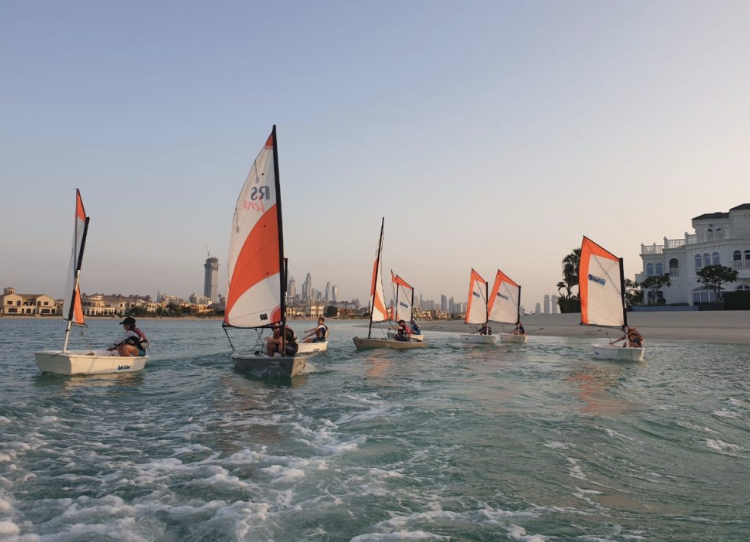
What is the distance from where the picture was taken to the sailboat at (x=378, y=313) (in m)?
34.6

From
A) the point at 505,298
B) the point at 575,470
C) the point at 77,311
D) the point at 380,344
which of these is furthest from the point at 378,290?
the point at 575,470

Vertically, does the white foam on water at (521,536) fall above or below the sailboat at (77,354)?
below

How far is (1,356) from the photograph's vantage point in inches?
1219

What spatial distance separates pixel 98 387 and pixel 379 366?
13.0m

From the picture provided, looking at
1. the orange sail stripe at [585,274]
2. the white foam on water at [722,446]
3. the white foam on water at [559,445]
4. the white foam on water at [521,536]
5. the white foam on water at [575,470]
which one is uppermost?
the orange sail stripe at [585,274]

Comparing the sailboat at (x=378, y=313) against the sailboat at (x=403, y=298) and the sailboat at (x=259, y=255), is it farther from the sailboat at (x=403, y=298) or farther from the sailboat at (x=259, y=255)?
the sailboat at (x=259, y=255)

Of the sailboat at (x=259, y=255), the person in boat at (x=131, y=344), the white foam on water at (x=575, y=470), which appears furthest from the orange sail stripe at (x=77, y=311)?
the white foam on water at (x=575, y=470)

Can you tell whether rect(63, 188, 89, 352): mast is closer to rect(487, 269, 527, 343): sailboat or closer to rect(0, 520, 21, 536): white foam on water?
rect(0, 520, 21, 536): white foam on water

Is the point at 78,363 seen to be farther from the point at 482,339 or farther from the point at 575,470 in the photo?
the point at 482,339

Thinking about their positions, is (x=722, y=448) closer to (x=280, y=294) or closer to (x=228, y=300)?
(x=280, y=294)

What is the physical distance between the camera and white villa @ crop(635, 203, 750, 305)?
218 feet

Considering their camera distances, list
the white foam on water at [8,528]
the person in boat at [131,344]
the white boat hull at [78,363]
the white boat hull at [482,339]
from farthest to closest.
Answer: the white boat hull at [482,339], the person in boat at [131,344], the white boat hull at [78,363], the white foam on water at [8,528]

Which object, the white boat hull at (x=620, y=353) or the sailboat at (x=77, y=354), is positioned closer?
the sailboat at (x=77, y=354)

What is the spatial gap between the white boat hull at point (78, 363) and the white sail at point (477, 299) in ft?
113
